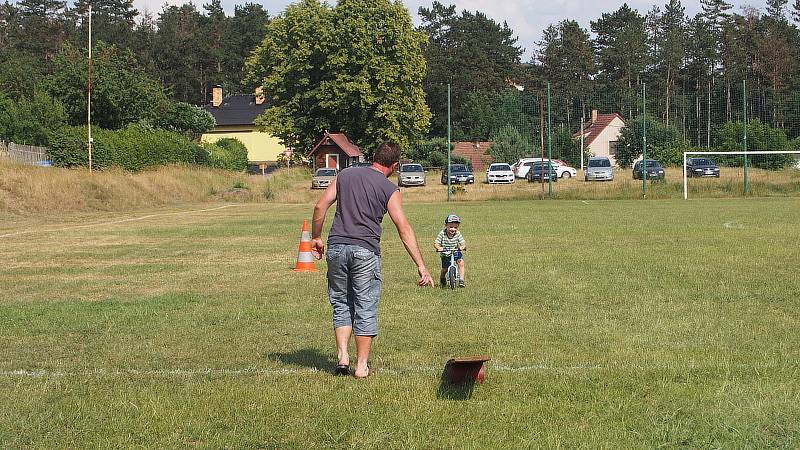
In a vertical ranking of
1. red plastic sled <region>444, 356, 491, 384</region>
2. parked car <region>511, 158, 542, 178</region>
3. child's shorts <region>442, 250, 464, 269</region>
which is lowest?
red plastic sled <region>444, 356, 491, 384</region>

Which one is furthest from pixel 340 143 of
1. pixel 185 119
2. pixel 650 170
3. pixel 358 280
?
pixel 358 280

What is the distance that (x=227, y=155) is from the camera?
67.3 metres

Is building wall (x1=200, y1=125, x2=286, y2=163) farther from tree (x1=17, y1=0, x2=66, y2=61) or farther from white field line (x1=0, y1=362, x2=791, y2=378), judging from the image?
white field line (x1=0, y1=362, x2=791, y2=378)

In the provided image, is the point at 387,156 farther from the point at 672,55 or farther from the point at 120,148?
the point at 672,55

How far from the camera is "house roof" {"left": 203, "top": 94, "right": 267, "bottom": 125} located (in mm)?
91812

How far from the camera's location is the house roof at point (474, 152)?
218 feet

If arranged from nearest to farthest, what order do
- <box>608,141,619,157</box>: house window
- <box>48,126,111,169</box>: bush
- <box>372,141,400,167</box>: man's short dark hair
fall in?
1. <box>372,141,400,167</box>: man's short dark hair
2. <box>48,126,111,169</box>: bush
3. <box>608,141,619,157</box>: house window

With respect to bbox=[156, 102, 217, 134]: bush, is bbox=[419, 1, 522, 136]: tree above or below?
above

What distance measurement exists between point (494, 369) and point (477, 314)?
9.91 feet

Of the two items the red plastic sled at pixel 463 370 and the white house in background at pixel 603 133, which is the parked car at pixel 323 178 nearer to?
the white house in background at pixel 603 133

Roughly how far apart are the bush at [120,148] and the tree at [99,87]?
1309 millimetres

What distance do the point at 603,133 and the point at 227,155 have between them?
83.0ft

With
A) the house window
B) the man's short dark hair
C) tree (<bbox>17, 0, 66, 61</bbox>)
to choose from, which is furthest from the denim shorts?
tree (<bbox>17, 0, 66, 61</bbox>)

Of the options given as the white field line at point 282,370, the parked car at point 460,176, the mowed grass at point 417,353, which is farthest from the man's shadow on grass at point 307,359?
the parked car at point 460,176
